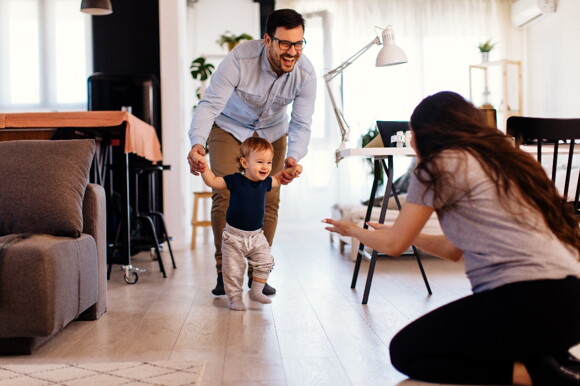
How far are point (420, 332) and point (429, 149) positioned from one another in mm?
457

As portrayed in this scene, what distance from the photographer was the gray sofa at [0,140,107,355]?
1.94 metres

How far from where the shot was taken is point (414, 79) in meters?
7.65

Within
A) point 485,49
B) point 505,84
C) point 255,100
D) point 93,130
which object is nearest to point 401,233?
point 255,100

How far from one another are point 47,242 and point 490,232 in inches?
51.8

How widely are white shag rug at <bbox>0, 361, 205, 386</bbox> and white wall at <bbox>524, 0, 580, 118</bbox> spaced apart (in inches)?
224

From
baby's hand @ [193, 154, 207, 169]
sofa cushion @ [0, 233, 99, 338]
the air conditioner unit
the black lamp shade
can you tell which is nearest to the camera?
sofa cushion @ [0, 233, 99, 338]

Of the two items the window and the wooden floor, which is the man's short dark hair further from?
the window

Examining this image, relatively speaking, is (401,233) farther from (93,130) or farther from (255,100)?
(93,130)

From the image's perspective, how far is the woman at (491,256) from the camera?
4.98ft

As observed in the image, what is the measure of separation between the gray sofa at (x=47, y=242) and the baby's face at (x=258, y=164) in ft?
1.96

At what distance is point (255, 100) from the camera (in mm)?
2947

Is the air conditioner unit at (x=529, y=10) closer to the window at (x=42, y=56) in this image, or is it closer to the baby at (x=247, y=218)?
the window at (x=42, y=56)

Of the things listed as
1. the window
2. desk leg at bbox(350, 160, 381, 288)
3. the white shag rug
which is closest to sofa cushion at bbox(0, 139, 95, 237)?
the white shag rug

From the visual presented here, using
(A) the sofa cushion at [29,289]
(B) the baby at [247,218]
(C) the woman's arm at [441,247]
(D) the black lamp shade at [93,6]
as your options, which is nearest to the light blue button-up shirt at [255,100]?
(B) the baby at [247,218]
